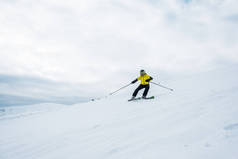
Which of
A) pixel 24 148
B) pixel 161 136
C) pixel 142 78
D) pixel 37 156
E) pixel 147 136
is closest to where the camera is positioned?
pixel 161 136

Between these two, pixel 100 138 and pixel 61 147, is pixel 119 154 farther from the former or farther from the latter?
pixel 61 147

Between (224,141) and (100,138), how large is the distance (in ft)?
9.48

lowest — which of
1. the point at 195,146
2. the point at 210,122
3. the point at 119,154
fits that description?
the point at 119,154

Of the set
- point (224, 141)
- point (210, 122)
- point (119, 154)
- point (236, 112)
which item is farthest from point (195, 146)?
point (236, 112)

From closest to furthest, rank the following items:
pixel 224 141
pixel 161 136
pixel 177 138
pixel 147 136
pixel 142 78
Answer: pixel 224 141, pixel 177 138, pixel 161 136, pixel 147 136, pixel 142 78

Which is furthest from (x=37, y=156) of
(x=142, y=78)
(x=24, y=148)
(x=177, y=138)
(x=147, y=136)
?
(x=142, y=78)

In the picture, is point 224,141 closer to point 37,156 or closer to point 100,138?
point 100,138

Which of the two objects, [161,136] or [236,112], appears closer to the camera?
[161,136]

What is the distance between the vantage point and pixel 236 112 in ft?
11.8

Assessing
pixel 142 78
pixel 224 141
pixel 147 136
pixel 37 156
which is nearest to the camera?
pixel 224 141

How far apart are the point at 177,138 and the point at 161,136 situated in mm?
389

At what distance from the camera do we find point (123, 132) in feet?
14.0

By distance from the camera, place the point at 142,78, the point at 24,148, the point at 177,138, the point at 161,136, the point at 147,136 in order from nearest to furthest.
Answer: the point at 177,138, the point at 161,136, the point at 147,136, the point at 24,148, the point at 142,78

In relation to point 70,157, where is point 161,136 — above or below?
above
